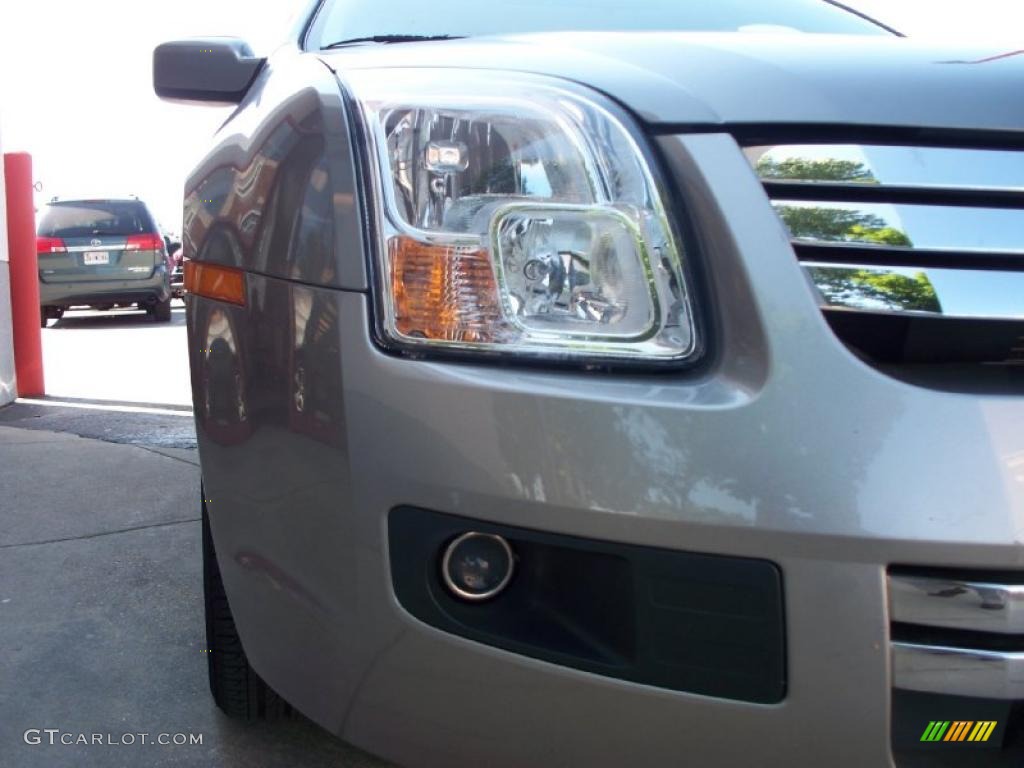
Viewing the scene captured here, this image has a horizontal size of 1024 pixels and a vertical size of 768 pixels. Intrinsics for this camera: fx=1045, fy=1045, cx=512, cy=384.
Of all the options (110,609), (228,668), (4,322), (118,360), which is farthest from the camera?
(118,360)

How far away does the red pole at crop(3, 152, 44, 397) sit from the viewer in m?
6.30

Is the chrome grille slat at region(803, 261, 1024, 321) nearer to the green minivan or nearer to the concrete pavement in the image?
the concrete pavement

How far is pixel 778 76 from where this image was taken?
131cm

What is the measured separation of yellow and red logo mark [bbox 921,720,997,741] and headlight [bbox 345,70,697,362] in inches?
19.0

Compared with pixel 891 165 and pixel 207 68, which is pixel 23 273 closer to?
pixel 207 68

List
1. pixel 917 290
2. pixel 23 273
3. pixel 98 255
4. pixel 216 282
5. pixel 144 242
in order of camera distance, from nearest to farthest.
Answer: pixel 917 290
pixel 216 282
pixel 23 273
pixel 98 255
pixel 144 242

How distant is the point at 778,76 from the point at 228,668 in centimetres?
144

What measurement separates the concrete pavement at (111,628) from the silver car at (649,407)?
0.74 m

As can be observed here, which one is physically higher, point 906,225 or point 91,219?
point 906,225

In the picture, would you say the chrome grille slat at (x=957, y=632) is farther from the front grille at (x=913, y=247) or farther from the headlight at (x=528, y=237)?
the headlight at (x=528, y=237)

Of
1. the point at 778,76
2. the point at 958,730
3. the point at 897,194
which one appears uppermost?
the point at 778,76

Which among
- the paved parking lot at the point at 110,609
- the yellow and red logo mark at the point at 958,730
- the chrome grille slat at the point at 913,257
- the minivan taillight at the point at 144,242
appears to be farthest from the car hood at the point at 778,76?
the minivan taillight at the point at 144,242

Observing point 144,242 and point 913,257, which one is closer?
point 913,257

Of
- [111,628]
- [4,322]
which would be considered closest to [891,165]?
[111,628]
